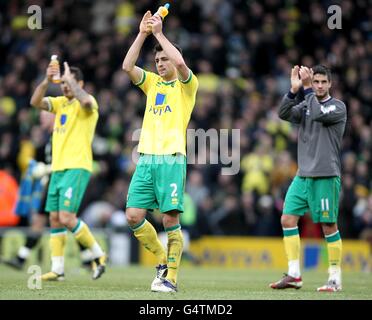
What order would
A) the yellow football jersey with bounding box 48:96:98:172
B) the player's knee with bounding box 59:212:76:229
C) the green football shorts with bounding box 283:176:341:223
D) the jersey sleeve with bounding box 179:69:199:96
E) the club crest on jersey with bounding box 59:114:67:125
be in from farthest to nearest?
the club crest on jersey with bounding box 59:114:67:125 < the yellow football jersey with bounding box 48:96:98:172 < the player's knee with bounding box 59:212:76:229 < the green football shorts with bounding box 283:176:341:223 < the jersey sleeve with bounding box 179:69:199:96

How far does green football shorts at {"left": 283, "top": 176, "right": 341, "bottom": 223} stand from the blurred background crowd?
7.83m

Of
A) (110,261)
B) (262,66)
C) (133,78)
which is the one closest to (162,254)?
(133,78)

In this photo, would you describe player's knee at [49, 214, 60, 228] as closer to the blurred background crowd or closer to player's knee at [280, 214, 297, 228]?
player's knee at [280, 214, 297, 228]

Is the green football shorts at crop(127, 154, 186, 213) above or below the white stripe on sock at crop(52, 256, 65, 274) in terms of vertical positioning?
above

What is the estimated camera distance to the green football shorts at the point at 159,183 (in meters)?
10.1

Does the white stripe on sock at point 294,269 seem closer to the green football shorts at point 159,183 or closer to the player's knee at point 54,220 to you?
the green football shorts at point 159,183

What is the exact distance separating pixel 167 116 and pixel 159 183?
28.8 inches

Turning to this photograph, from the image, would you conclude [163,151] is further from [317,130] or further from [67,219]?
[67,219]

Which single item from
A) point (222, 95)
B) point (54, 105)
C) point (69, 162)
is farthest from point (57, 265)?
point (222, 95)

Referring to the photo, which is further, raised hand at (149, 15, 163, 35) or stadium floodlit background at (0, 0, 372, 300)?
stadium floodlit background at (0, 0, 372, 300)

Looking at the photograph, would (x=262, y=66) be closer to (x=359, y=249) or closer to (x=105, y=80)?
(x=105, y=80)

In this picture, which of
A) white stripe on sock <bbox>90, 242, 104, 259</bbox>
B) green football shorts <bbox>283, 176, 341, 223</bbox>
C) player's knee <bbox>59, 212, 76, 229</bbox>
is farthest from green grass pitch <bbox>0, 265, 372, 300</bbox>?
green football shorts <bbox>283, 176, 341, 223</bbox>

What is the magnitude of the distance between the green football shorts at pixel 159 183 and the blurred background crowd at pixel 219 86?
8.15m

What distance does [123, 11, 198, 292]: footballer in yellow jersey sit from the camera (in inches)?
397
